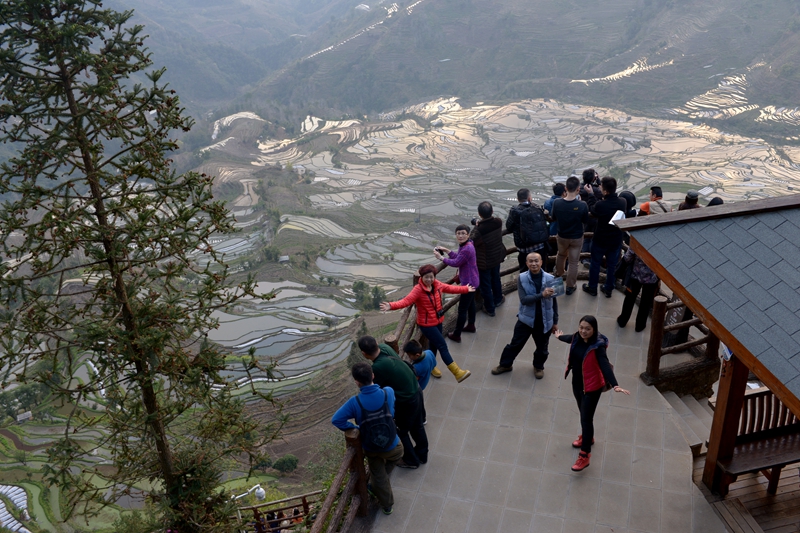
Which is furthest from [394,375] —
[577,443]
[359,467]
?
[577,443]

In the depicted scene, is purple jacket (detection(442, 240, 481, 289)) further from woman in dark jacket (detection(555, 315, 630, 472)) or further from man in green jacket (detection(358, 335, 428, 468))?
man in green jacket (detection(358, 335, 428, 468))

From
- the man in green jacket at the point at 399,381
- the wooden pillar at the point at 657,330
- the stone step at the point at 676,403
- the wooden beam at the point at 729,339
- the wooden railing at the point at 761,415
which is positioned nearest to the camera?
the wooden beam at the point at 729,339

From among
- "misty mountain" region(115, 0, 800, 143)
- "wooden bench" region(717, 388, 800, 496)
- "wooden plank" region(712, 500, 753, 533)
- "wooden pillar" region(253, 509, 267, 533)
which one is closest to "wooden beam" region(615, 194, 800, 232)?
"wooden bench" region(717, 388, 800, 496)

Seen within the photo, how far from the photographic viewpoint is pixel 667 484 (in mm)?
4512

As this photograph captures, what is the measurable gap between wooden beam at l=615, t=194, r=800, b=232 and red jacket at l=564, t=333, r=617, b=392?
0.84m

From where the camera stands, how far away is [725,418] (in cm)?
431

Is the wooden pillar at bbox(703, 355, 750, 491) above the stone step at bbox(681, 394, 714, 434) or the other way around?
above

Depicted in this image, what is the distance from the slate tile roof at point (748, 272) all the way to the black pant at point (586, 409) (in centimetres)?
118

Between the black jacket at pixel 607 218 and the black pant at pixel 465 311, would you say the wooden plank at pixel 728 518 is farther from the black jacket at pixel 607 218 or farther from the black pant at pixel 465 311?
the black jacket at pixel 607 218

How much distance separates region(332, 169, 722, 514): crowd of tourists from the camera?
13.7ft

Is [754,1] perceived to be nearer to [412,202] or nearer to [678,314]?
[412,202]

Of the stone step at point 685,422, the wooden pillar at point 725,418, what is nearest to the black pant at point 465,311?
the stone step at point 685,422

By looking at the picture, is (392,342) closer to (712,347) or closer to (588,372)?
(588,372)

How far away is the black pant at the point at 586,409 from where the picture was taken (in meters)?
4.51
